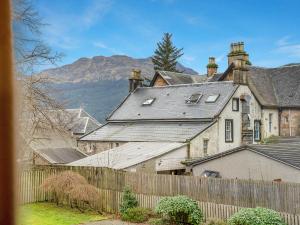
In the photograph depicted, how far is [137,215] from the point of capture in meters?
17.0

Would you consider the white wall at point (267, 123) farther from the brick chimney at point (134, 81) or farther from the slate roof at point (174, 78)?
the brick chimney at point (134, 81)

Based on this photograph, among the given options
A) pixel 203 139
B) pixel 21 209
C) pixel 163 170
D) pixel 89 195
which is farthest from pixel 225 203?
pixel 21 209

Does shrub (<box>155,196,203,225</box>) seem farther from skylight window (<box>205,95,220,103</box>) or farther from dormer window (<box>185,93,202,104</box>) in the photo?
dormer window (<box>185,93,202,104</box>)

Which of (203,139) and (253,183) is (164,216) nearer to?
(253,183)

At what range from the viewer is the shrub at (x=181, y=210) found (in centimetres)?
1541

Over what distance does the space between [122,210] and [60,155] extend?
680 inches

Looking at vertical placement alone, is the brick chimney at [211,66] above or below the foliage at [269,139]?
above

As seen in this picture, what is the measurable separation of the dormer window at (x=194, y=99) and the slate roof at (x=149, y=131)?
2.46 meters

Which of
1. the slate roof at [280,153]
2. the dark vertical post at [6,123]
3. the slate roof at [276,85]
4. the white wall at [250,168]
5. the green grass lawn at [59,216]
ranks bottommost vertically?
the green grass lawn at [59,216]

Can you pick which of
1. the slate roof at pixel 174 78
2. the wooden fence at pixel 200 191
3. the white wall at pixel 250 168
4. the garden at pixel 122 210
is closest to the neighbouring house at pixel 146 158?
the white wall at pixel 250 168

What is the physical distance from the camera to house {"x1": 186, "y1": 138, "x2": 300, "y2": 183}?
18672mm

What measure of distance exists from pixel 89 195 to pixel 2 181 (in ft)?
60.3

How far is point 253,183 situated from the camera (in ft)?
51.2

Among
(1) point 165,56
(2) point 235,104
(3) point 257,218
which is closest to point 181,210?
(3) point 257,218
